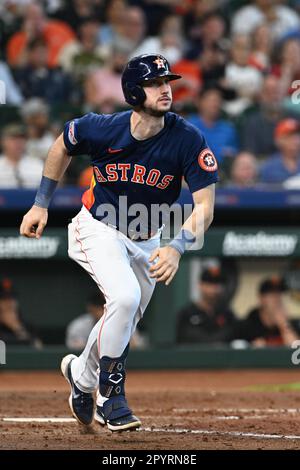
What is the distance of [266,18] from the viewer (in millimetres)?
11938

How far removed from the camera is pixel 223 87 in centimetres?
1086

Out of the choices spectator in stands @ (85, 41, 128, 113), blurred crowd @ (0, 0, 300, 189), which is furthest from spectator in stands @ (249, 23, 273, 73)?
spectator in stands @ (85, 41, 128, 113)

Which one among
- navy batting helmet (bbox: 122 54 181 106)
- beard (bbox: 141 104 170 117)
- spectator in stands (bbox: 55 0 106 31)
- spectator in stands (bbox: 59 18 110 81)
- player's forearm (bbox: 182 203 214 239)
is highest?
spectator in stands (bbox: 55 0 106 31)

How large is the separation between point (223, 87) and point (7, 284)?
3221mm

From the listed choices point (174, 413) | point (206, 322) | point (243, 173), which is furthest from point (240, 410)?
point (243, 173)

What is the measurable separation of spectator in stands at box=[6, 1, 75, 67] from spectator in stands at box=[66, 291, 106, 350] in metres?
2.85

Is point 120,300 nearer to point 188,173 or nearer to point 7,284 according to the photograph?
point 188,173

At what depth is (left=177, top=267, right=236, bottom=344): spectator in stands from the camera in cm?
948

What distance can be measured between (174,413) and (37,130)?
3994 millimetres

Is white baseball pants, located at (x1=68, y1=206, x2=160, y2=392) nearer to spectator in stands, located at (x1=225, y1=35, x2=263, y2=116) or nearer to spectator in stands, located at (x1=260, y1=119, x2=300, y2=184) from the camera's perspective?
spectator in stands, located at (x1=260, y1=119, x2=300, y2=184)

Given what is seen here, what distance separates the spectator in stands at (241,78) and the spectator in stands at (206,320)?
2.13 meters
